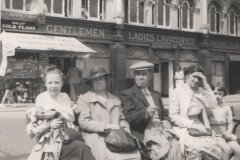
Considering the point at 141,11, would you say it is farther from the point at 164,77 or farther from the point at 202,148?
the point at 202,148

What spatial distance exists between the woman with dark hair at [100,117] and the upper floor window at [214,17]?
21.4m

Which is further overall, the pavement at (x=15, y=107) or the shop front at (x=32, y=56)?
the shop front at (x=32, y=56)

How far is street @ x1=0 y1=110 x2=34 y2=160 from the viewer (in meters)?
7.41

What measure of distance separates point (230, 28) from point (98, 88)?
76.2 ft

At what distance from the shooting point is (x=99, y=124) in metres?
4.34

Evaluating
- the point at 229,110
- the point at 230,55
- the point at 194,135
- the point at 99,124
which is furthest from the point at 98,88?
the point at 230,55

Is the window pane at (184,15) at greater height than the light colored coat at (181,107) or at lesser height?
greater

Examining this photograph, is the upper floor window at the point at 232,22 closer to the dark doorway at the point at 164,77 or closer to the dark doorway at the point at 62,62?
the dark doorway at the point at 164,77

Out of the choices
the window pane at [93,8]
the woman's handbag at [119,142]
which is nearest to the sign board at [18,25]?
the window pane at [93,8]

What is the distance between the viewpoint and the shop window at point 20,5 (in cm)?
1715

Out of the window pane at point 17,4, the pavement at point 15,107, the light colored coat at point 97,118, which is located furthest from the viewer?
the window pane at point 17,4

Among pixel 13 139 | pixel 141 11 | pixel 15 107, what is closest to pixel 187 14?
pixel 141 11

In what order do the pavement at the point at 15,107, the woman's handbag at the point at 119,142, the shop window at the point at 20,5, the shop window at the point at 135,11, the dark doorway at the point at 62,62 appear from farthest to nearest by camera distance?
1. the shop window at the point at 135,11
2. the dark doorway at the point at 62,62
3. the shop window at the point at 20,5
4. the pavement at the point at 15,107
5. the woman's handbag at the point at 119,142

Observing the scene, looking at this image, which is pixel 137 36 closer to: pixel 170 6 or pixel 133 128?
pixel 170 6
